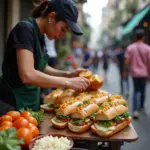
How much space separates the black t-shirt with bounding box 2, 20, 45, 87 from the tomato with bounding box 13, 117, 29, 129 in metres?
0.69

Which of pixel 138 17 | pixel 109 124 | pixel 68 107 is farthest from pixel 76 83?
pixel 138 17

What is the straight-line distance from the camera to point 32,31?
3260 mm

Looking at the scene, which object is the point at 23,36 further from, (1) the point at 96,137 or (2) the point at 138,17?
(2) the point at 138,17

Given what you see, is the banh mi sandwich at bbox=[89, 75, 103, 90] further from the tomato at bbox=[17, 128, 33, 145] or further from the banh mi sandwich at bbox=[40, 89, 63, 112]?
the tomato at bbox=[17, 128, 33, 145]

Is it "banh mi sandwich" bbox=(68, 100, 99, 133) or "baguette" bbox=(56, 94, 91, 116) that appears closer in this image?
"banh mi sandwich" bbox=(68, 100, 99, 133)

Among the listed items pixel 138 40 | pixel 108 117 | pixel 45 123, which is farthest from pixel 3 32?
pixel 108 117

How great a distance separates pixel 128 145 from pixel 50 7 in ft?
13.0

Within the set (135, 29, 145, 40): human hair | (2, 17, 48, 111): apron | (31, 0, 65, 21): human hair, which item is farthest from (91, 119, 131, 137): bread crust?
(135, 29, 145, 40): human hair

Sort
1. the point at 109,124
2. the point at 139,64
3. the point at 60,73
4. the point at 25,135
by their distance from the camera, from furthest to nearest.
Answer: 1. the point at 139,64
2. the point at 60,73
3. the point at 109,124
4. the point at 25,135

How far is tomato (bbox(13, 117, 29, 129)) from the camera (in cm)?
267

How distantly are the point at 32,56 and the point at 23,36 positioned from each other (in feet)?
0.77

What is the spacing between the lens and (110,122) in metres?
3.01

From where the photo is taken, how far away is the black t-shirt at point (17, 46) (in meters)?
3.12

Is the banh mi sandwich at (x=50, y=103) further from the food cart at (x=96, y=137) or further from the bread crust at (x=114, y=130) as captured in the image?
the bread crust at (x=114, y=130)
